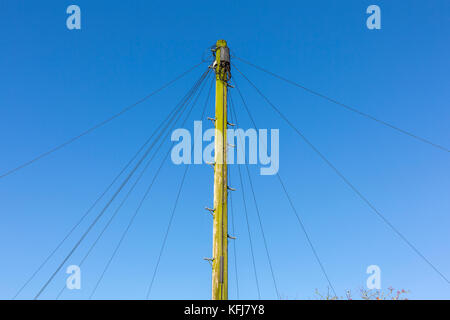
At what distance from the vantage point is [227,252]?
11.8m

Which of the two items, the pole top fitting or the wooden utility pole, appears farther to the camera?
the pole top fitting

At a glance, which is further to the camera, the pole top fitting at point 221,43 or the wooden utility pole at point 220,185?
the pole top fitting at point 221,43

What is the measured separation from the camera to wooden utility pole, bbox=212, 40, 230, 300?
11398 millimetres

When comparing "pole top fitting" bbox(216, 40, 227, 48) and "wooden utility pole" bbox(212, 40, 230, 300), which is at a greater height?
"pole top fitting" bbox(216, 40, 227, 48)

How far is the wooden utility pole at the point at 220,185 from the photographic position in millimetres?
11398

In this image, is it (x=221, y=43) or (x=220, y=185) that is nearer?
(x=220, y=185)

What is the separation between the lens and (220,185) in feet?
41.0

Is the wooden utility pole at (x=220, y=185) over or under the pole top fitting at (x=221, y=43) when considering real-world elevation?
under

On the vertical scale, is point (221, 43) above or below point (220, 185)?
above
